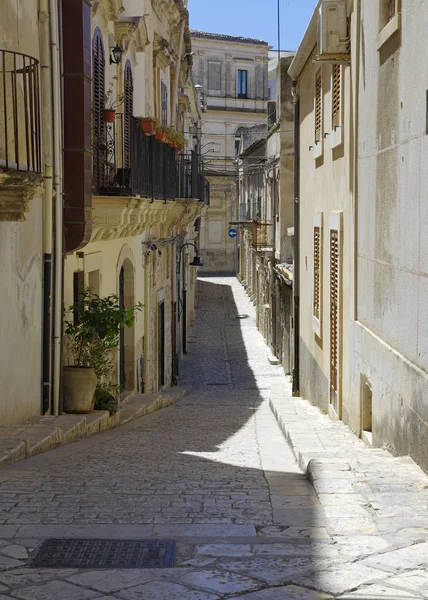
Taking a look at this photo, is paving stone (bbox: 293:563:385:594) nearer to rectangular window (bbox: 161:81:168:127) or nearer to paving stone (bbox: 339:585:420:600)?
paving stone (bbox: 339:585:420:600)

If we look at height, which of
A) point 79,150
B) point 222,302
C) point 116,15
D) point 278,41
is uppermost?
point 278,41

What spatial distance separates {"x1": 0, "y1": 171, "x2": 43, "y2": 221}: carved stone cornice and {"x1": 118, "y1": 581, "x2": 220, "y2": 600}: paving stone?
3850mm

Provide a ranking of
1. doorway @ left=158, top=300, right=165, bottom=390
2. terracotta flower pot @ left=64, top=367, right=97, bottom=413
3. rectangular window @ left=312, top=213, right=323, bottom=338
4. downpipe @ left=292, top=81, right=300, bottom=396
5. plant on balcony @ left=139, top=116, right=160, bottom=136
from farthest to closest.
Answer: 1. doorway @ left=158, top=300, right=165, bottom=390
2. downpipe @ left=292, top=81, right=300, bottom=396
3. rectangular window @ left=312, top=213, right=323, bottom=338
4. plant on balcony @ left=139, top=116, right=160, bottom=136
5. terracotta flower pot @ left=64, top=367, right=97, bottom=413

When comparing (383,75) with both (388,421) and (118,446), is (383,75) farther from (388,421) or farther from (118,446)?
(118,446)

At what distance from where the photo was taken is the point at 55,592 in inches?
184

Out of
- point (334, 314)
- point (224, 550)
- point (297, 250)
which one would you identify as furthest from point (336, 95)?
point (224, 550)

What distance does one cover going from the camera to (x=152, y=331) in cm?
2131

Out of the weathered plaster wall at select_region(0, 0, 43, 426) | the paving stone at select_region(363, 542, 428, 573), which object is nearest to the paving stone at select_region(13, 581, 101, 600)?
the paving stone at select_region(363, 542, 428, 573)

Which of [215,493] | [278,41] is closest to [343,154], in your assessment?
[215,493]

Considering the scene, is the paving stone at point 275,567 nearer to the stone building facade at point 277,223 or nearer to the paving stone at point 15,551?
the paving stone at point 15,551

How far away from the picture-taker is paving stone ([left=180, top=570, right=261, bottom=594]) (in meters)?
4.71

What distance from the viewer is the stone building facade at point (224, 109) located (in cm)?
6278

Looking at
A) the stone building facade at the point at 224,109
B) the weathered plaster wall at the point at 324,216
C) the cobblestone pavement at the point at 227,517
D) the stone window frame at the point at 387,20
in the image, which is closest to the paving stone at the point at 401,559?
the cobblestone pavement at the point at 227,517

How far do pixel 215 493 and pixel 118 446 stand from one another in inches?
132
